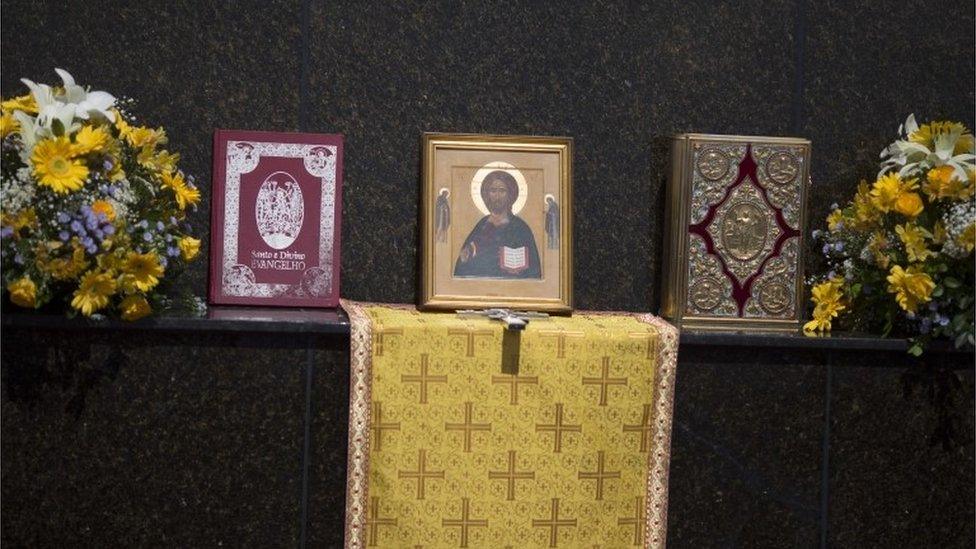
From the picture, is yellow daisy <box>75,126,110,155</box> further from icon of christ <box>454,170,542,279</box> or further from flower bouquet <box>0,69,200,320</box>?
icon of christ <box>454,170,542,279</box>

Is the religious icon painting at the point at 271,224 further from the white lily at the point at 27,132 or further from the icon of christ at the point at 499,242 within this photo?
the white lily at the point at 27,132

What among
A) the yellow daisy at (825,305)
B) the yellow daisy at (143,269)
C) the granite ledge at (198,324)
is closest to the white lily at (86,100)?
the yellow daisy at (143,269)

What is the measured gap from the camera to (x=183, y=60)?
3.19m

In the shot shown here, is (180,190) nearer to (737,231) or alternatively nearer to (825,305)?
(737,231)

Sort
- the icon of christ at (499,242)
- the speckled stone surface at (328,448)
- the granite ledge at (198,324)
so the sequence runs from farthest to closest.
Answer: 1. the icon of christ at (499,242)
2. the speckled stone surface at (328,448)
3. the granite ledge at (198,324)

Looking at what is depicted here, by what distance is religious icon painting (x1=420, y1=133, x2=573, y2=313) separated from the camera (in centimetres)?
315

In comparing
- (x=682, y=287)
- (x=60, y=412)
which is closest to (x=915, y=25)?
(x=682, y=287)

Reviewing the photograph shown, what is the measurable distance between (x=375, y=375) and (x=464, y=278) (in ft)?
1.17

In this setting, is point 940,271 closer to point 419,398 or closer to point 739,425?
point 739,425

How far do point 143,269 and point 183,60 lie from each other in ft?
2.03

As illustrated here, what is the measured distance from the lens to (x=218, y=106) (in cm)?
321

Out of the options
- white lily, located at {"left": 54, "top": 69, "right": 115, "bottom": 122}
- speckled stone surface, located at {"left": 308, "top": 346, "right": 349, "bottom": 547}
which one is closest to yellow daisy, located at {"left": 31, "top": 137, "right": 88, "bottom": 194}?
white lily, located at {"left": 54, "top": 69, "right": 115, "bottom": 122}

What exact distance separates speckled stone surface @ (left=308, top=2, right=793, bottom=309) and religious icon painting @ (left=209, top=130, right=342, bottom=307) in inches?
4.2

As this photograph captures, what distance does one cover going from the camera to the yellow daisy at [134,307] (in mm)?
2811
